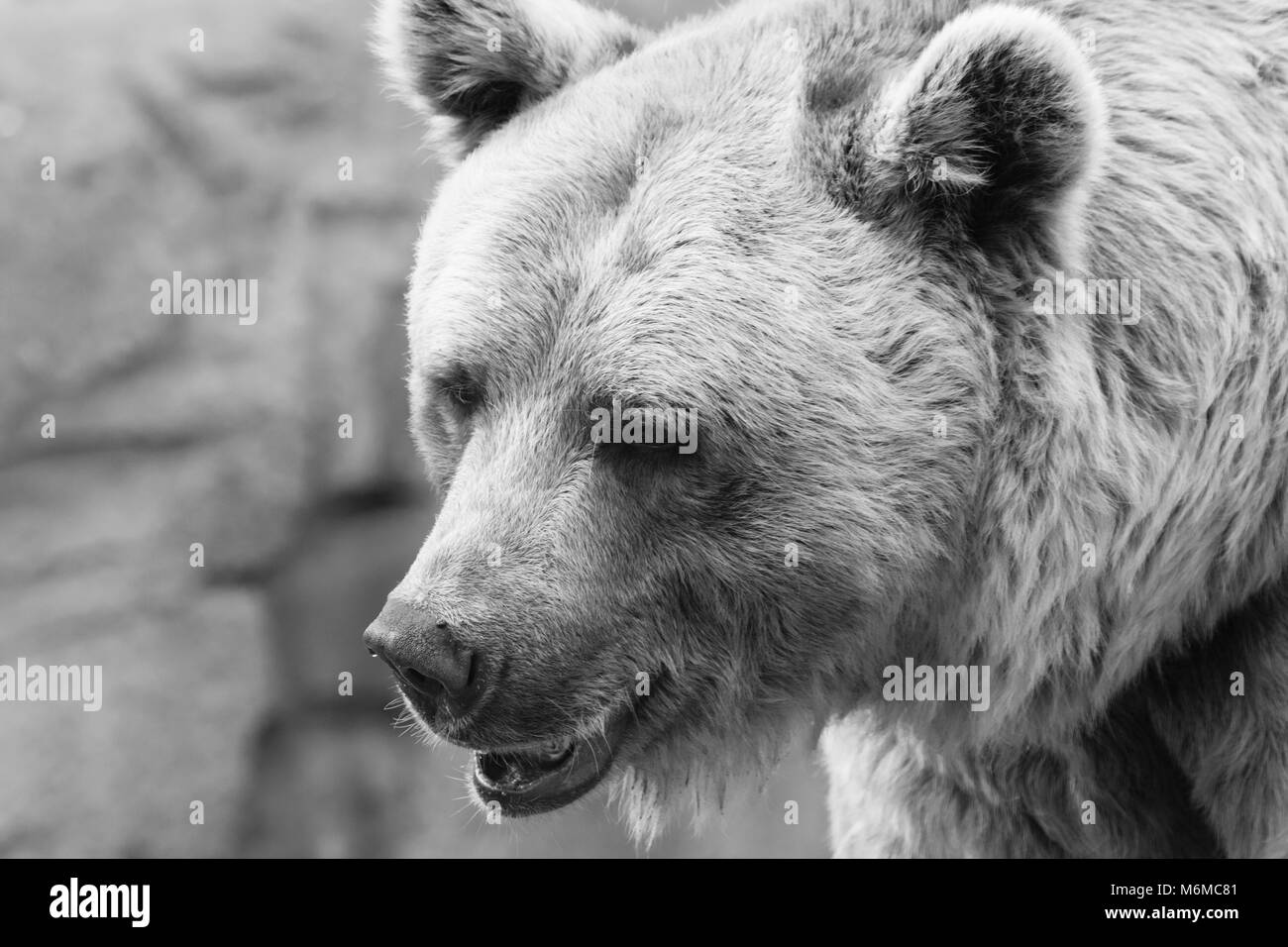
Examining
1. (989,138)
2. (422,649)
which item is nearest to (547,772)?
(422,649)

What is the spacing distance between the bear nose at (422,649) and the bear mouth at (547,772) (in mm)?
350

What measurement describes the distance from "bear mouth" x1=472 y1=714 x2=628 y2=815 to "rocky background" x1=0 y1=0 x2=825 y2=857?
335 cm

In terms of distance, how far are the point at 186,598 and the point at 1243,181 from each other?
592 centimetres

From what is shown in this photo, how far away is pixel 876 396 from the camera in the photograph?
10.1ft

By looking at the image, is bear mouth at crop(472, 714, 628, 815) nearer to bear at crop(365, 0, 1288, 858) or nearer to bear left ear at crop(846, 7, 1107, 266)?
bear at crop(365, 0, 1288, 858)

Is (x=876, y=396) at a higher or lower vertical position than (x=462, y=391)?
lower

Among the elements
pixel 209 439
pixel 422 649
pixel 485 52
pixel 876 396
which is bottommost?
pixel 422 649

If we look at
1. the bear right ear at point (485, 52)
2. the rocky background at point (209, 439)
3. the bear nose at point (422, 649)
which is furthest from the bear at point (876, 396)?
the rocky background at point (209, 439)

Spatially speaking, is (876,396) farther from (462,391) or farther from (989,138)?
(462,391)

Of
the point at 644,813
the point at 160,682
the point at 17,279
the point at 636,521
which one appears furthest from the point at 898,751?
the point at 17,279

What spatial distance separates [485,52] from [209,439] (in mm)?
4368

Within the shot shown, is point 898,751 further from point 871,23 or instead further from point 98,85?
point 98,85

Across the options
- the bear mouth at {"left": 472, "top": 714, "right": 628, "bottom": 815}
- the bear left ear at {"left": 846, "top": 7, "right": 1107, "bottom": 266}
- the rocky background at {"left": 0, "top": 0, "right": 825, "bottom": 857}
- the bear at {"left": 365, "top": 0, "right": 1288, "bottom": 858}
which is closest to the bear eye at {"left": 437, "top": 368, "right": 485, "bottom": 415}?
the bear at {"left": 365, "top": 0, "right": 1288, "bottom": 858}
